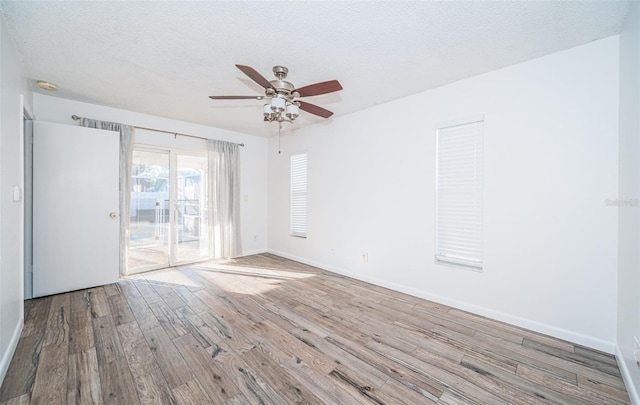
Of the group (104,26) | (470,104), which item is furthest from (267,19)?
(470,104)

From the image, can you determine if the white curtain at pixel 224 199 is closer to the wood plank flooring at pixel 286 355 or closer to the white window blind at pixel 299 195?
the white window blind at pixel 299 195

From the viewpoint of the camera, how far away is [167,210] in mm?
4422

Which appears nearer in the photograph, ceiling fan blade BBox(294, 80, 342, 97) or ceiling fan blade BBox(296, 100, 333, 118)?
ceiling fan blade BBox(294, 80, 342, 97)

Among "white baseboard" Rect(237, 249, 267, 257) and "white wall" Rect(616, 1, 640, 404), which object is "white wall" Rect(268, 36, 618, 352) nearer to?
"white wall" Rect(616, 1, 640, 404)

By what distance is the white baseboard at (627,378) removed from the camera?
1.53 metres

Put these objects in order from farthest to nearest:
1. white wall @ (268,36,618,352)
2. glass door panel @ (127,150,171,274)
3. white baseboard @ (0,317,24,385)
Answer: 1. glass door panel @ (127,150,171,274)
2. white wall @ (268,36,618,352)
3. white baseboard @ (0,317,24,385)

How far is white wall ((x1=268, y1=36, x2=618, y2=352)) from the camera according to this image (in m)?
2.08

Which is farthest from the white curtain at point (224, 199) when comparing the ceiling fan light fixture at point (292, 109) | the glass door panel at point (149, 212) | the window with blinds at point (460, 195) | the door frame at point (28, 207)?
the window with blinds at point (460, 195)

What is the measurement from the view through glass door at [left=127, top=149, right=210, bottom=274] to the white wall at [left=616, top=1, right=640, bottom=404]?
518 cm

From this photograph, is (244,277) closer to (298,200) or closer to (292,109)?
(298,200)

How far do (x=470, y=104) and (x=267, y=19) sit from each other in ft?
7.23

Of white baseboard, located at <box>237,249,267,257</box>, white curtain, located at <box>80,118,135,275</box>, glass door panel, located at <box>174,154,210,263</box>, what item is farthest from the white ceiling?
white baseboard, located at <box>237,249,267,257</box>

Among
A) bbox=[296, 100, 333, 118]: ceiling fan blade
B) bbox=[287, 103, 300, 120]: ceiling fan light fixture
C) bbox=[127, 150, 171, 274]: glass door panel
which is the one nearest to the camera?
bbox=[287, 103, 300, 120]: ceiling fan light fixture

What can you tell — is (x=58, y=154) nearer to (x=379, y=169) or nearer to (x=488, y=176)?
(x=379, y=169)
